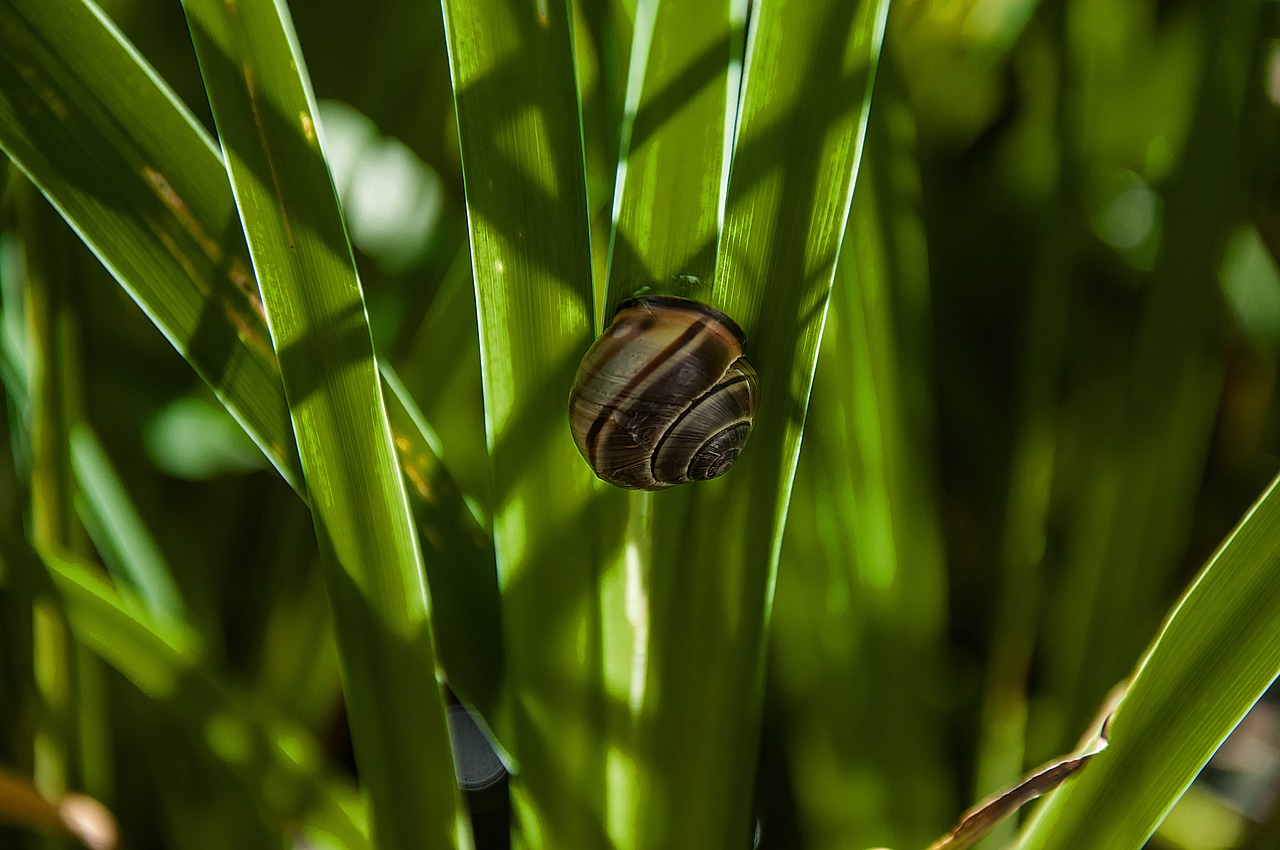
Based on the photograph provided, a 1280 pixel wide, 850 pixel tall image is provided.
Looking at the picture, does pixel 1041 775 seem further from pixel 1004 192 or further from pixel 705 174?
pixel 1004 192

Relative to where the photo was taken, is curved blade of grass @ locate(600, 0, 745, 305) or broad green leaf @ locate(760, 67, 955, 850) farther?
broad green leaf @ locate(760, 67, 955, 850)

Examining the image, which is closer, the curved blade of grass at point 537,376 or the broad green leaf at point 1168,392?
the curved blade of grass at point 537,376

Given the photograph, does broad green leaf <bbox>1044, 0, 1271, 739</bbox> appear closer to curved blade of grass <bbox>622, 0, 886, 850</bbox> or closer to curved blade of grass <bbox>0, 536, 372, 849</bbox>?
curved blade of grass <bbox>622, 0, 886, 850</bbox>

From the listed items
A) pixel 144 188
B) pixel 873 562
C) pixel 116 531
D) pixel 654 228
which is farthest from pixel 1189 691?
pixel 116 531

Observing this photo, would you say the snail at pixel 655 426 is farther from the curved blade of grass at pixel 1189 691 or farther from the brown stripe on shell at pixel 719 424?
the curved blade of grass at pixel 1189 691

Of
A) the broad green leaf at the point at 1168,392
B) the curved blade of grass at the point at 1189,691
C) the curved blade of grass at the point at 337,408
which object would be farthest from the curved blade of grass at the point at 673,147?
the broad green leaf at the point at 1168,392

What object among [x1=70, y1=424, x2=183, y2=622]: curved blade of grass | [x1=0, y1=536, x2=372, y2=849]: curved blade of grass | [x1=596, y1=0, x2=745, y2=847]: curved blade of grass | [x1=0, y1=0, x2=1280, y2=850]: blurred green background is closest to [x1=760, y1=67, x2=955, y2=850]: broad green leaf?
[x1=0, y1=0, x2=1280, y2=850]: blurred green background

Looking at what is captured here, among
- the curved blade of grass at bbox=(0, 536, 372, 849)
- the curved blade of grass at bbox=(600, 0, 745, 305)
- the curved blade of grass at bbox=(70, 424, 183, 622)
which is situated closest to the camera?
the curved blade of grass at bbox=(600, 0, 745, 305)

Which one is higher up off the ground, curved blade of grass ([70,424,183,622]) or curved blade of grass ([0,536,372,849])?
curved blade of grass ([70,424,183,622])

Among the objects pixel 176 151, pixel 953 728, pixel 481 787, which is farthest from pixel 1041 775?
pixel 481 787
